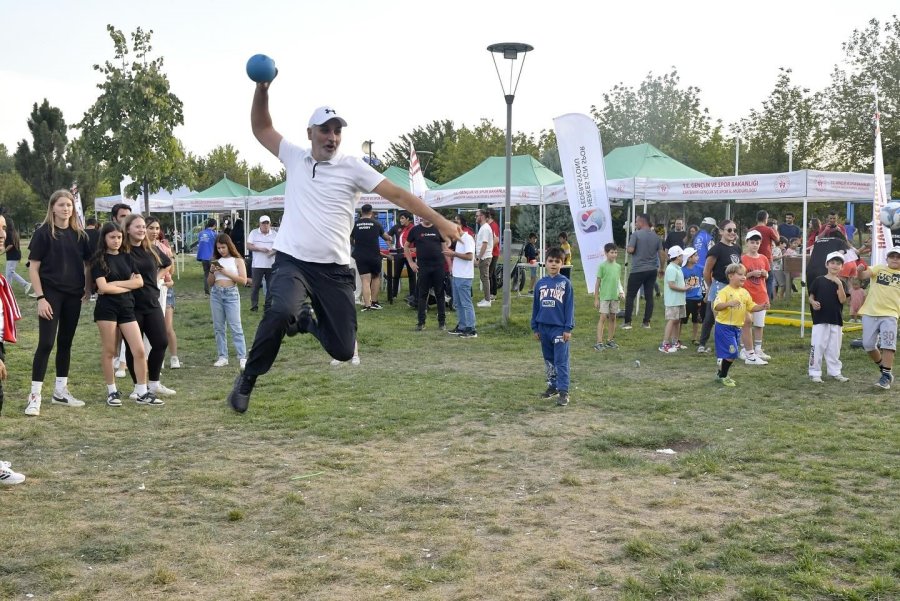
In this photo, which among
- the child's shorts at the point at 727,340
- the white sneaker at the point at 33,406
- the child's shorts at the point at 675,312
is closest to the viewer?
the white sneaker at the point at 33,406

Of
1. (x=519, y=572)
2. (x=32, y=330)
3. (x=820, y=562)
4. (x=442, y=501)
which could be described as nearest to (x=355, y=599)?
(x=519, y=572)

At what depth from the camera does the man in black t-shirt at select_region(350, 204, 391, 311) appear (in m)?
16.4

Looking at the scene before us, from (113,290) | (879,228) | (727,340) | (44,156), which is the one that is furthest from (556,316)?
(44,156)

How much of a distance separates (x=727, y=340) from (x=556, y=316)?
2.39 metres

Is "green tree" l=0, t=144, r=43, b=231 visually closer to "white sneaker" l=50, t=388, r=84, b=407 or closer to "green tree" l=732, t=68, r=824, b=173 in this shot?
"green tree" l=732, t=68, r=824, b=173

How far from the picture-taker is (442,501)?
18.8 ft

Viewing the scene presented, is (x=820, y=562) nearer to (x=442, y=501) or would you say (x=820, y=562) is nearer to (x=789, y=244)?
(x=442, y=501)

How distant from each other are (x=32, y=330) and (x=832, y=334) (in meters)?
12.6

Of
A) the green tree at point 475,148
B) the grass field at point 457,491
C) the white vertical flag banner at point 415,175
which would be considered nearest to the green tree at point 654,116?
the green tree at point 475,148

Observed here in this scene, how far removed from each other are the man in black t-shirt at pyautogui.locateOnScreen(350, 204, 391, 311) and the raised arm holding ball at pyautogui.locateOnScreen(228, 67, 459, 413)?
413 inches

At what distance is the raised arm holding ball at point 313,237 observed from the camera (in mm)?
5348

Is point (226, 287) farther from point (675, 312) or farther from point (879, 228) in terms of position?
point (879, 228)

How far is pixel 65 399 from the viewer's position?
8.70m

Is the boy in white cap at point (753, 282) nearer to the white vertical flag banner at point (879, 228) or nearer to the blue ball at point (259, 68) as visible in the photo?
the white vertical flag banner at point (879, 228)
